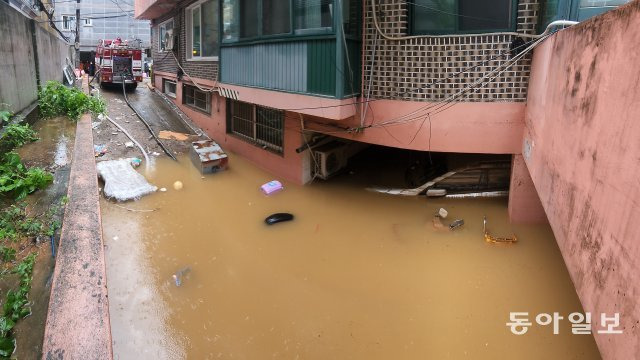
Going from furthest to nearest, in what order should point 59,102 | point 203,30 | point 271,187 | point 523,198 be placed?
1. point 203,30
2. point 59,102
3. point 271,187
4. point 523,198

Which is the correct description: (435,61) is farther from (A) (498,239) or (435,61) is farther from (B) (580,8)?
(A) (498,239)

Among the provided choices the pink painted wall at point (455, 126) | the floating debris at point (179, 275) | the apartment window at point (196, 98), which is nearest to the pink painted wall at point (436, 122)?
the pink painted wall at point (455, 126)

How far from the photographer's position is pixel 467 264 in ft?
18.9

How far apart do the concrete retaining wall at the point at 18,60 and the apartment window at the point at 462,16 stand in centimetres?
722

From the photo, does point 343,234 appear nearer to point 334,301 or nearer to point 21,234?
point 334,301

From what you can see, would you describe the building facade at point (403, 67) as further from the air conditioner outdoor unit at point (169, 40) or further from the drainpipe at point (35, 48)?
the air conditioner outdoor unit at point (169, 40)

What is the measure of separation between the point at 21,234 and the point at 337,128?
4.90 meters

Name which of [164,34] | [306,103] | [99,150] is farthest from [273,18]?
[164,34]

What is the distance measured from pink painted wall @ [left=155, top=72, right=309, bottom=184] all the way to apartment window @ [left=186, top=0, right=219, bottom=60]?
0.86m

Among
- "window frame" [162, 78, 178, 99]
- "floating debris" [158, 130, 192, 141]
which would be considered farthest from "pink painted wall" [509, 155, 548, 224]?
"window frame" [162, 78, 178, 99]

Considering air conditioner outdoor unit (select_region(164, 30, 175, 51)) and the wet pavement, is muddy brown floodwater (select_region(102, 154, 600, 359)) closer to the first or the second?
the wet pavement

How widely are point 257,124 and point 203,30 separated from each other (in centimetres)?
399

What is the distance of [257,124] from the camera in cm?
1033

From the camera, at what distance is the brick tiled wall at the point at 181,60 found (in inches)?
460
